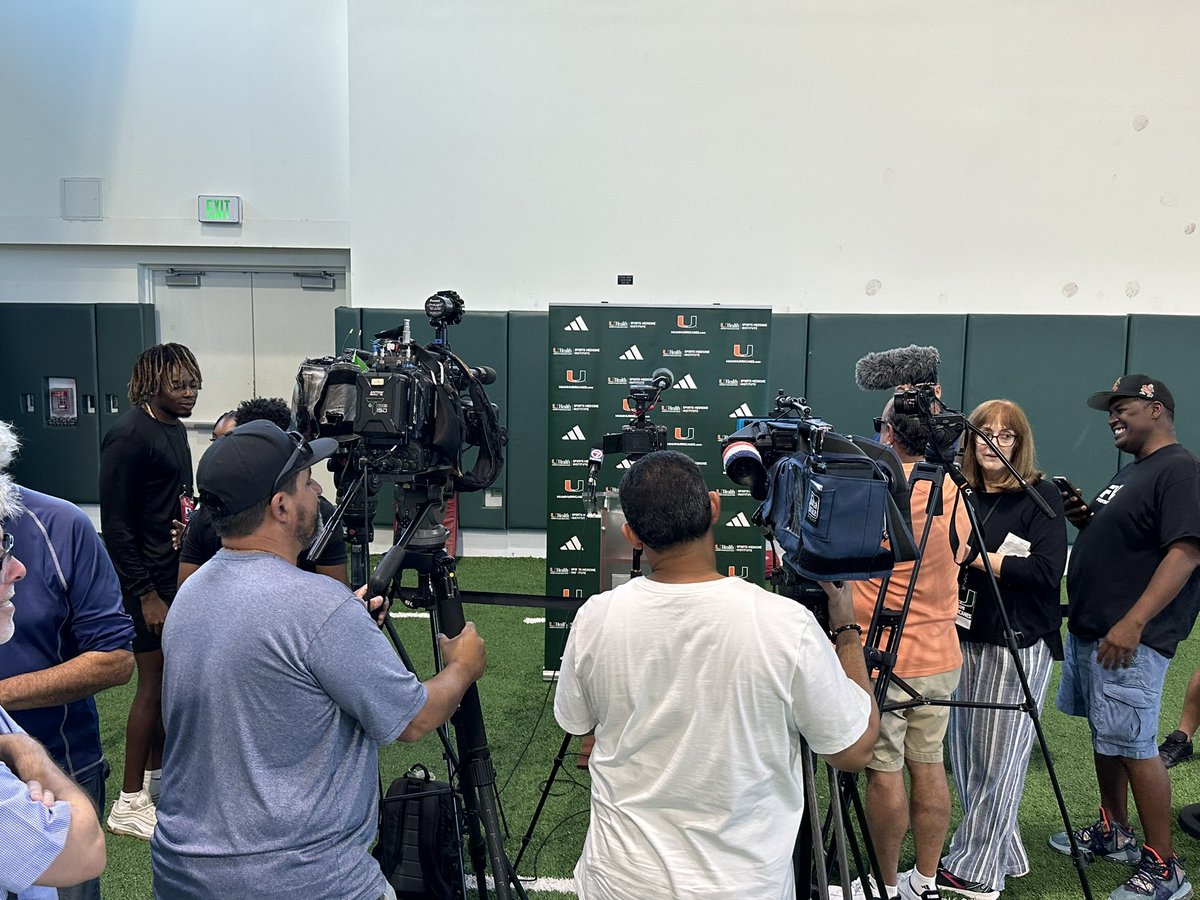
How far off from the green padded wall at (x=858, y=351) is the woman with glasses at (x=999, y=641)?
13.0ft

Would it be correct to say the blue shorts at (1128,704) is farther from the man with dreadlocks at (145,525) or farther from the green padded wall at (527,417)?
the green padded wall at (527,417)

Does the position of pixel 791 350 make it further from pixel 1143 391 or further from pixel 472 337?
pixel 1143 391

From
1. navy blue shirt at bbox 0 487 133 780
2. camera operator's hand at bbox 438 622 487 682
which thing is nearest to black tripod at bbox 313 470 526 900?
camera operator's hand at bbox 438 622 487 682

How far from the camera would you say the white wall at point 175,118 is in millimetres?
7223

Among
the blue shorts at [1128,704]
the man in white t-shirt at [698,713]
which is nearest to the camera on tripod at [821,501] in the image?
the man in white t-shirt at [698,713]

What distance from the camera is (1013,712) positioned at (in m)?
2.74

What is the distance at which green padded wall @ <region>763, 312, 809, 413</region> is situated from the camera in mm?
6855

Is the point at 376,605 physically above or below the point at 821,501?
below

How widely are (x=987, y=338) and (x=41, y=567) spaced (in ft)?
22.1

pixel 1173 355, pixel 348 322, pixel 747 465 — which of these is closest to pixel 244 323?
pixel 348 322

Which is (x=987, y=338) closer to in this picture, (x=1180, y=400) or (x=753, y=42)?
(x=1180, y=400)

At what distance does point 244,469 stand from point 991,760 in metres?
2.52

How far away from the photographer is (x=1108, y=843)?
2971 millimetres

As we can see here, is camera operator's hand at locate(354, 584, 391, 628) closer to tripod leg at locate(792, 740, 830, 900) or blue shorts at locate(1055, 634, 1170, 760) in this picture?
tripod leg at locate(792, 740, 830, 900)
